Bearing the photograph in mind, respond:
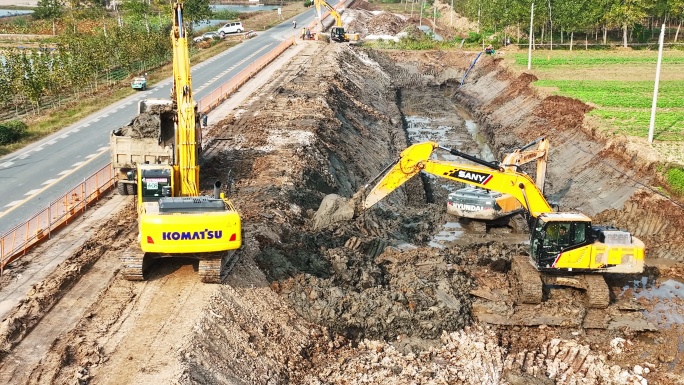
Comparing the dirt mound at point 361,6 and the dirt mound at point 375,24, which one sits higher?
the dirt mound at point 361,6

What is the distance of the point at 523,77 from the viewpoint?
6131cm

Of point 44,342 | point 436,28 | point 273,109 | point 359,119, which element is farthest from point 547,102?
point 436,28

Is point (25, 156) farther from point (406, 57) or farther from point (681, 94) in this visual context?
point (406, 57)

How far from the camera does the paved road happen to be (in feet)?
92.3

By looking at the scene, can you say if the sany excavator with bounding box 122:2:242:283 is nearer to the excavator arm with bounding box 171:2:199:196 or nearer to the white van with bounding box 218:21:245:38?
the excavator arm with bounding box 171:2:199:196

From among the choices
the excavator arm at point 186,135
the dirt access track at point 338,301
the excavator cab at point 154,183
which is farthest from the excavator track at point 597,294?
the excavator cab at point 154,183

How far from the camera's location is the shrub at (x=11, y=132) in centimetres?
3822

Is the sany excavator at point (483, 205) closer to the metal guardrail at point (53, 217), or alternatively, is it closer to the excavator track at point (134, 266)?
the metal guardrail at point (53, 217)

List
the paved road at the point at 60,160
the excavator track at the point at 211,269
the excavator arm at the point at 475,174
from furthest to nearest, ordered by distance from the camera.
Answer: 1. the paved road at the point at 60,160
2. the excavator arm at the point at 475,174
3. the excavator track at the point at 211,269

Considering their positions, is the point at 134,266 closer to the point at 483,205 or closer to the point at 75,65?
the point at 483,205

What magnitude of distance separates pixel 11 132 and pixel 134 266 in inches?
931

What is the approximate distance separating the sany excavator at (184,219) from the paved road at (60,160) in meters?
7.19

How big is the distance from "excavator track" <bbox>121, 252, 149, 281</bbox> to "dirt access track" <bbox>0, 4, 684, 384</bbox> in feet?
1.22

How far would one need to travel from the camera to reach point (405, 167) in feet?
81.4
